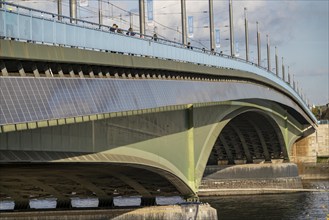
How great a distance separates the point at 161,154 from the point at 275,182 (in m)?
41.0

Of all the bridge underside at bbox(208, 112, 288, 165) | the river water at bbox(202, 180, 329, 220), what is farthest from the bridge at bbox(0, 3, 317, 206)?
the bridge underside at bbox(208, 112, 288, 165)

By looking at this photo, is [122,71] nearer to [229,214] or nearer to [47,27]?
[47,27]

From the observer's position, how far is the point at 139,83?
27625 mm

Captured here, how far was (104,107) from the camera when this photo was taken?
23234mm

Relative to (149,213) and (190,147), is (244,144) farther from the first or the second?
(149,213)

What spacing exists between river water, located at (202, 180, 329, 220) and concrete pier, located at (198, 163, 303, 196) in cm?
228

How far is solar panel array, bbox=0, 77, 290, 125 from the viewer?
57.5ft

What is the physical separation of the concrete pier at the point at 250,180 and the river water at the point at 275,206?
7.48 ft

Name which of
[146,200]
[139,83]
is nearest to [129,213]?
[146,200]

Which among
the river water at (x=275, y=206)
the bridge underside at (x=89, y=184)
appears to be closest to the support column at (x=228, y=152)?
the river water at (x=275, y=206)

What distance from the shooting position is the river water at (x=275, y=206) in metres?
49.9

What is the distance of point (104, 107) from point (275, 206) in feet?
119

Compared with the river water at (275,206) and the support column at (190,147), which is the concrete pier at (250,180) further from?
the support column at (190,147)

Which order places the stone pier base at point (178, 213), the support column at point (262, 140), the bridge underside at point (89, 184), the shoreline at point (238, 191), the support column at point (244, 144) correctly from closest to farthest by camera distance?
the bridge underside at point (89, 184) < the stone pier base at point (178, 213) < the shoreline at point (238, 191) < the support column at point (244, 144) < the support column at point (262, 140)
